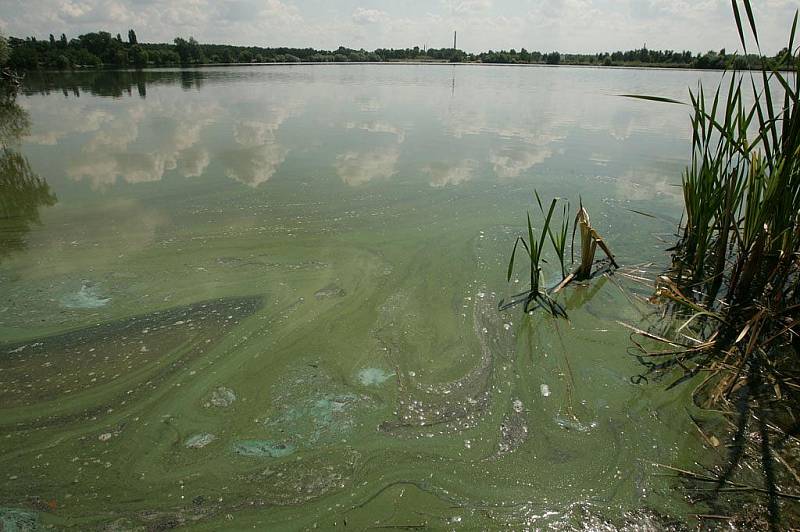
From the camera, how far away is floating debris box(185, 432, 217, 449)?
1612 mm

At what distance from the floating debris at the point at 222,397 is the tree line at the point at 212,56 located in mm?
14472

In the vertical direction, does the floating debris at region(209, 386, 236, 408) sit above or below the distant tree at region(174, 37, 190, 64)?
below

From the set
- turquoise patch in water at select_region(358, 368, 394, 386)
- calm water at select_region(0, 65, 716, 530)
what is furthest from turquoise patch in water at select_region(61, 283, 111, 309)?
turquoise patch in water at select_region(358, 368, 394, 386)

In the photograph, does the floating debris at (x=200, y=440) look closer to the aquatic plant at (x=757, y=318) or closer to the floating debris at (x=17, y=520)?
the floating debris at (x=17, y=520)

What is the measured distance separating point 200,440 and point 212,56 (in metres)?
44.6

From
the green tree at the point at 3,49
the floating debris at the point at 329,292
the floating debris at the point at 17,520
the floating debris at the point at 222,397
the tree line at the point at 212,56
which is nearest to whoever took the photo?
the floating debris at the point at 17,520

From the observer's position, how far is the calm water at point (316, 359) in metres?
1.43

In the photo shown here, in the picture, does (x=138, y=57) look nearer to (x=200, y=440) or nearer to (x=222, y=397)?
(x=222, y=397)

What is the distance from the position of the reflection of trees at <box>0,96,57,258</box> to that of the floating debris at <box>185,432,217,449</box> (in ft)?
8.01

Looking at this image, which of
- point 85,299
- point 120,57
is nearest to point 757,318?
point 85,299

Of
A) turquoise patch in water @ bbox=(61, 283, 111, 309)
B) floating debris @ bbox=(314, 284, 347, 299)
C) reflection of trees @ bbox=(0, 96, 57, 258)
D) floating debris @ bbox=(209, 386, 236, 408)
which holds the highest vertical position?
reflection of trees @ bbox=(0, 96, 57, 258)

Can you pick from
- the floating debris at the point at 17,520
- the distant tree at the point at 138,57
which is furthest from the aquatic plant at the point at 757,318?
the distant tree at the point at 138,57

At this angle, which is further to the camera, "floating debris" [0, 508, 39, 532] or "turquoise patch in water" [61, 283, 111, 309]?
"turquoise patch in water" [61, 283, 111, 309]

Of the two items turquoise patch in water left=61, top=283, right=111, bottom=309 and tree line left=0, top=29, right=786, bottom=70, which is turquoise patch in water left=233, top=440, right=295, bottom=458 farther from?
tree line left=0, top=29, right=786, bottom=70
